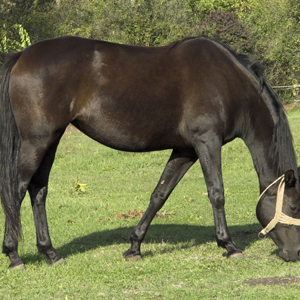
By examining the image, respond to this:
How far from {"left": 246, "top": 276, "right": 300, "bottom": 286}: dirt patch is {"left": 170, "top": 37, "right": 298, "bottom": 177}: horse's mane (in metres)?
1.19

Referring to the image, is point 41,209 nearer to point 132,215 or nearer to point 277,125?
point 132,215

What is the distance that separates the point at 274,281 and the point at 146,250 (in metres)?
1.79

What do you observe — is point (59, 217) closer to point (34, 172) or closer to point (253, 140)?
point (34, 172)

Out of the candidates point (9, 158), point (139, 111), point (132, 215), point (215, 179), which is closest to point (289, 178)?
point (215, 179)

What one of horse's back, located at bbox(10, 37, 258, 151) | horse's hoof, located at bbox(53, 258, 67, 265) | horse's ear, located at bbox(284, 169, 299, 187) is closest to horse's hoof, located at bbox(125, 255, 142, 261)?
horse's hoof, located at bbox(53, 258, 67, 265)

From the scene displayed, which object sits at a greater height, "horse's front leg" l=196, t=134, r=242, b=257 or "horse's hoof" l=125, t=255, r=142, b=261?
"horse's front leg" l=196, t=134, r=242, b=257

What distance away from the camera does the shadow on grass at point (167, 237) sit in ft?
19.1

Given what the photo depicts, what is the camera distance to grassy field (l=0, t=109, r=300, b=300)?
13.7ft

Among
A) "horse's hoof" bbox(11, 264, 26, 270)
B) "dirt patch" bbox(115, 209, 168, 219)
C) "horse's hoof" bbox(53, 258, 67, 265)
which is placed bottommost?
"dirt patch" bbox(115, 209, 168, 219)

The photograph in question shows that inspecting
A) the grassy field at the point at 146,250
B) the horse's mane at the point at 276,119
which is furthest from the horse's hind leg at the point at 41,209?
the horse's mane at the point at 276,119

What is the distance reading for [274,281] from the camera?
432cm

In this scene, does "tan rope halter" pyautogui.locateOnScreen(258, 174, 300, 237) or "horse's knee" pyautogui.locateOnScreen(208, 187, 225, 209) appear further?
"horse's knee" pyautogui.locateOnScreen(208, 187, 225, 209)

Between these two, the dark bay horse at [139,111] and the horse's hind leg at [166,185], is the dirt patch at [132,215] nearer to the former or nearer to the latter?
the horse's hind leg at [166,185]

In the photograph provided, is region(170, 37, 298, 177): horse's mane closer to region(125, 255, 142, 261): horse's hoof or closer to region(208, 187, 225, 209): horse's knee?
region(208, 187, 225, 209): horse's knee
